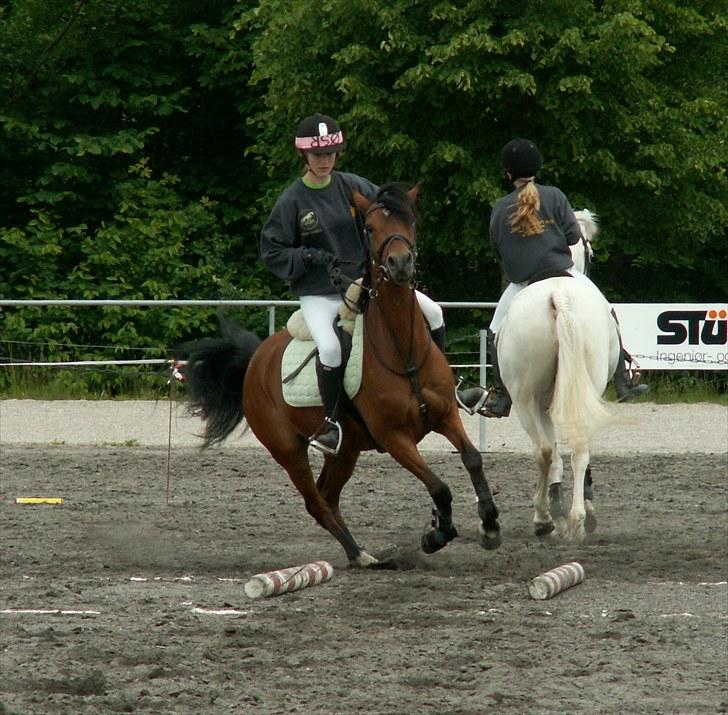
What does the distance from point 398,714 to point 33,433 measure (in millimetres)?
11653

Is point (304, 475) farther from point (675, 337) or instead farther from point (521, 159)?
point (675, 337)

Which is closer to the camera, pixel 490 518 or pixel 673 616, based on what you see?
pixel 673 616

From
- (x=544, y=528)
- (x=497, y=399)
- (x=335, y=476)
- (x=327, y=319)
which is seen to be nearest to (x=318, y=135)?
(x=327, y=319)

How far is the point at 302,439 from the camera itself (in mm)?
8898

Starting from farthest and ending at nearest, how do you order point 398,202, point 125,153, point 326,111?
1. point 125,153
2. point 326,111
3. point 398,202

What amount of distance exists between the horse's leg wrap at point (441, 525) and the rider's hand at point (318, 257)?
139 centimetres

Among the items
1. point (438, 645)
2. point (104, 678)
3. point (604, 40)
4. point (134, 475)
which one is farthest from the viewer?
point (604, 40)

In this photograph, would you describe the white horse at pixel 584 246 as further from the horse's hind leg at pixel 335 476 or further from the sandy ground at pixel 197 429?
the sandy ground at pixel 197 429

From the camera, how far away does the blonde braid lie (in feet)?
30.3

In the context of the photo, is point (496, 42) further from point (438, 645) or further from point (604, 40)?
point (438, 645)

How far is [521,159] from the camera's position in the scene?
31.0 ft

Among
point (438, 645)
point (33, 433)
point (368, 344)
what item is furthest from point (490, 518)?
point (33, 433)

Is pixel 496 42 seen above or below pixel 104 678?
above

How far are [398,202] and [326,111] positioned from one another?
41.8 feet
